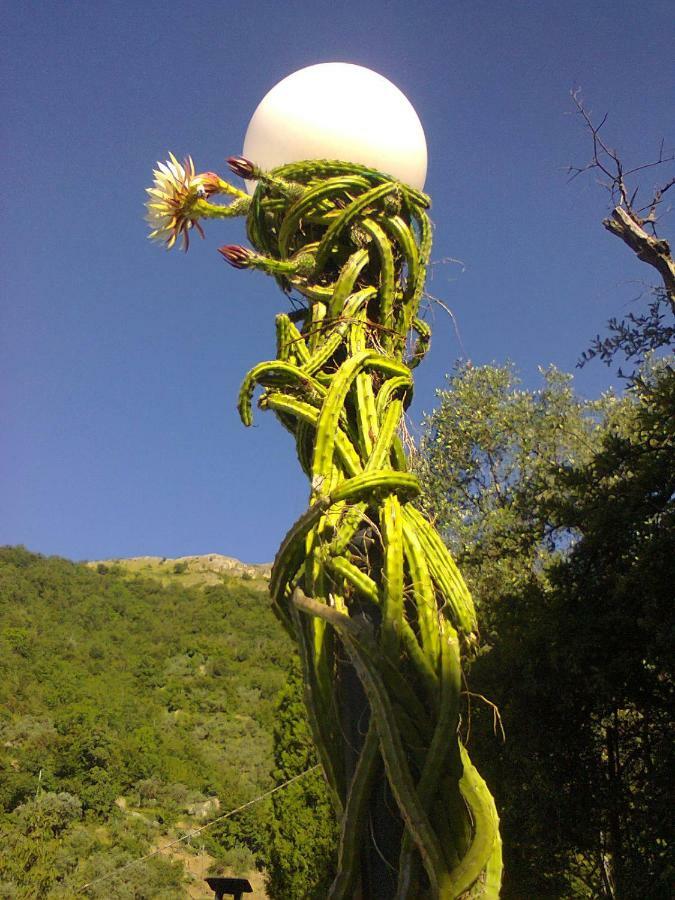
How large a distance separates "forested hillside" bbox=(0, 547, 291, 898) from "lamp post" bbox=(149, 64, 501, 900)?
1397 centimetres

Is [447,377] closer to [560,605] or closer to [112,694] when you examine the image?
[560,605]

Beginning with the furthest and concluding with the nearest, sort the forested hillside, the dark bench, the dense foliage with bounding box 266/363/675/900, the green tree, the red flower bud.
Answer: the forested hillside < the green tree < the dark bench < the dense foliage with bounding box 266/363/675/900 < the red flower bud

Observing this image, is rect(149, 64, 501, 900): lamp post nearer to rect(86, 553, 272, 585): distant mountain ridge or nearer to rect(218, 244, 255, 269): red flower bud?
rect(218, 244, 255, 269): red flower bud

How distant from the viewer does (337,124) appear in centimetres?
276

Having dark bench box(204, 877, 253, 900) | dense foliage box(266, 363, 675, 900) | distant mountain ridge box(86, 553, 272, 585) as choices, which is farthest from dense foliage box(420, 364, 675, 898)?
distant mountain ridge box(86, 553, 272, 585)

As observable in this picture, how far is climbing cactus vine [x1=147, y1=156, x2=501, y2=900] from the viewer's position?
1.73 meters

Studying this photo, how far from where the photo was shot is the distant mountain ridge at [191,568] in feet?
207

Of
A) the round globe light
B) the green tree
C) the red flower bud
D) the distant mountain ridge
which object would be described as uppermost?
the distant mountain ridge

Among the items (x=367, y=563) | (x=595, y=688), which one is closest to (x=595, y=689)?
(x=595, y=688)

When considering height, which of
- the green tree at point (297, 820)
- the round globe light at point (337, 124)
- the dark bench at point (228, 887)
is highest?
the round globe light at point (337, 124)

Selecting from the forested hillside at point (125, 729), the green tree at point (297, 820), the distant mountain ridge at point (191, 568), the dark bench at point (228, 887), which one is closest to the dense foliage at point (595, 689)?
the dark bench at point (228, 887)

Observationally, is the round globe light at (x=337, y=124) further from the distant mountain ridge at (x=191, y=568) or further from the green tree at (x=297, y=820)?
the distant mountain ridge at (x=191, y=568)

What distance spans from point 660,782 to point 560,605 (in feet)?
3.47

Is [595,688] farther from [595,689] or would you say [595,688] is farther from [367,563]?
[367,563]
